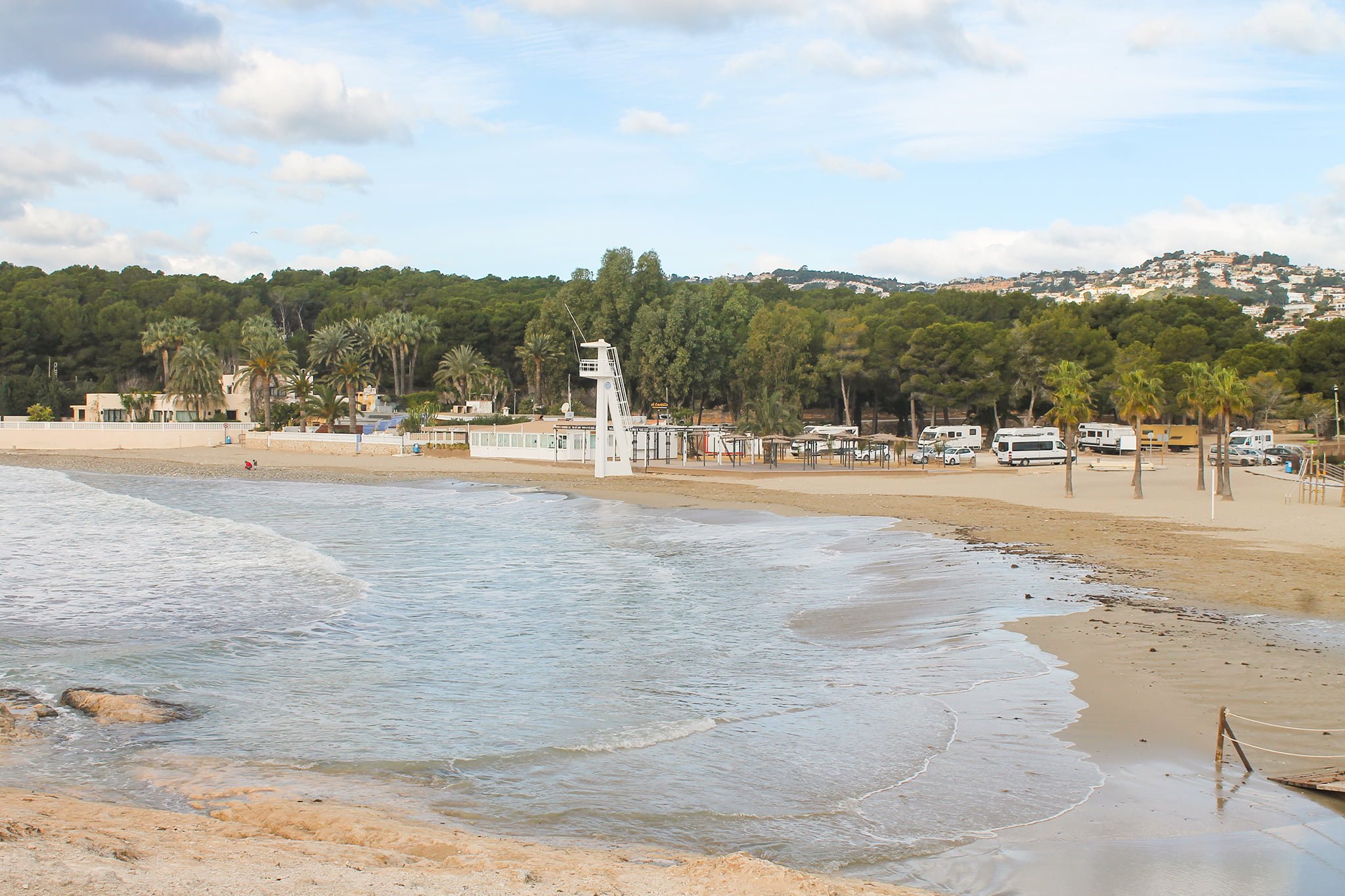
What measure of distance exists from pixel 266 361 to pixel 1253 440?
205 ft

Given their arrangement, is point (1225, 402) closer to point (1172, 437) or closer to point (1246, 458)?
point (1246, 458)

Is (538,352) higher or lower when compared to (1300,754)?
higher

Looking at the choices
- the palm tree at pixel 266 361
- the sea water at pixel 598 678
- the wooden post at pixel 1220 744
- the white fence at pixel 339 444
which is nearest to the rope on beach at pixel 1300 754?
the wooden post at pixel 1220 744

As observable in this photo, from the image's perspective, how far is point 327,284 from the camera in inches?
4707

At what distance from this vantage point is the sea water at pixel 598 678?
7.96 metres

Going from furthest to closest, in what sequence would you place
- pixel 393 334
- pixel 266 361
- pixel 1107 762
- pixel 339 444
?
pixel 393 334 → pixel 266 361 → pixel 339 444 → pixel 1107 762

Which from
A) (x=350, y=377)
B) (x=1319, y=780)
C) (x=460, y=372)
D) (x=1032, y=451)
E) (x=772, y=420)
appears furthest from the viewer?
(x=460, y=372)

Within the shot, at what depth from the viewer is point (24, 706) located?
34.2 ft

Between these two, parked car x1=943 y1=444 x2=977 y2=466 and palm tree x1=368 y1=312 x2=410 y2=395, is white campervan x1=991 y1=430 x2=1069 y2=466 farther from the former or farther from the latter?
palm tree x1=368 y1=312 x2=410 y2=395

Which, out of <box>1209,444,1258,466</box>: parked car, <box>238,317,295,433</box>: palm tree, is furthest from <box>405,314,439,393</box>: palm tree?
<box>1209,444,1258,466</box>: parked car

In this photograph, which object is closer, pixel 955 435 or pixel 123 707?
pixel 123 707

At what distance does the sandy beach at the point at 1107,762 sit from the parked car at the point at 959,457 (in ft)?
89.6

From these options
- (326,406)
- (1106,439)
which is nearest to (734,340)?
(1106,439)

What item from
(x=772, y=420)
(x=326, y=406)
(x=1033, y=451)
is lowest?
(x=1033, y=451)
